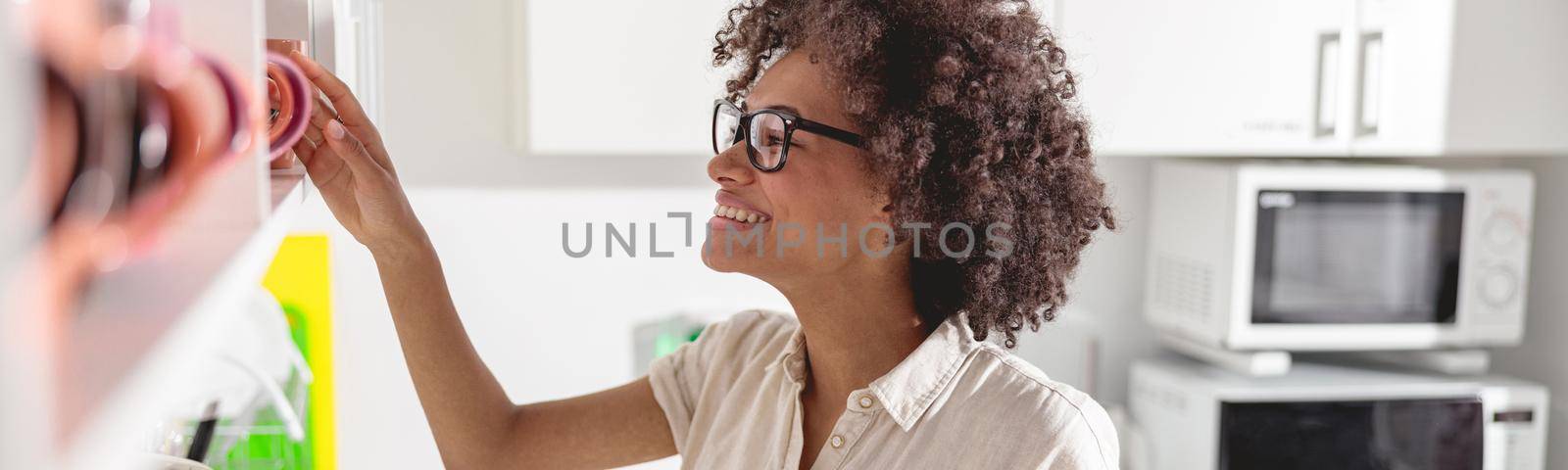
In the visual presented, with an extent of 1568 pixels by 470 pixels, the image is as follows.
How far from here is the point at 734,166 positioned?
120 cm

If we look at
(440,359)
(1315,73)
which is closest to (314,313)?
(440,359)

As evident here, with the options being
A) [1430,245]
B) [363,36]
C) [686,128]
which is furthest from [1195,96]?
[363,36]

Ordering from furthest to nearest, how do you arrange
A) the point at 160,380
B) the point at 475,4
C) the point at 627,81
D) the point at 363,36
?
the point at 475,4, the point at 627,81, the point at 363,36, the point at 160,380

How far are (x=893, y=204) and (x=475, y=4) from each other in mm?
1145

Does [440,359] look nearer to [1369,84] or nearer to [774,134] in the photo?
[774,134]

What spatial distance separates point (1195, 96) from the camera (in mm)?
1975

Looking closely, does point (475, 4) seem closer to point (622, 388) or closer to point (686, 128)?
point (686, 128)

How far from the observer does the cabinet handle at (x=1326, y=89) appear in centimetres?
199

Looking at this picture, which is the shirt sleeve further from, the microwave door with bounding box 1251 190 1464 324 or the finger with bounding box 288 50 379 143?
the microwave door with bounding box 1251 190 1464 324

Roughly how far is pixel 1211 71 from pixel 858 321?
1031 millimetres

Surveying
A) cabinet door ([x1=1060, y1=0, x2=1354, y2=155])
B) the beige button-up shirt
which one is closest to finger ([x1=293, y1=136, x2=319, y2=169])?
the beige button-up shirt

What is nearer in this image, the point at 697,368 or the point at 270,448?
the point at 697,368

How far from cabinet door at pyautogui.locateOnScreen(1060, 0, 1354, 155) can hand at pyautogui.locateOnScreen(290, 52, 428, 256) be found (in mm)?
1173

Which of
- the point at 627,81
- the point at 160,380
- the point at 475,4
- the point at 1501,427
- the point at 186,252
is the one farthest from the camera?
the point at 1501,427
